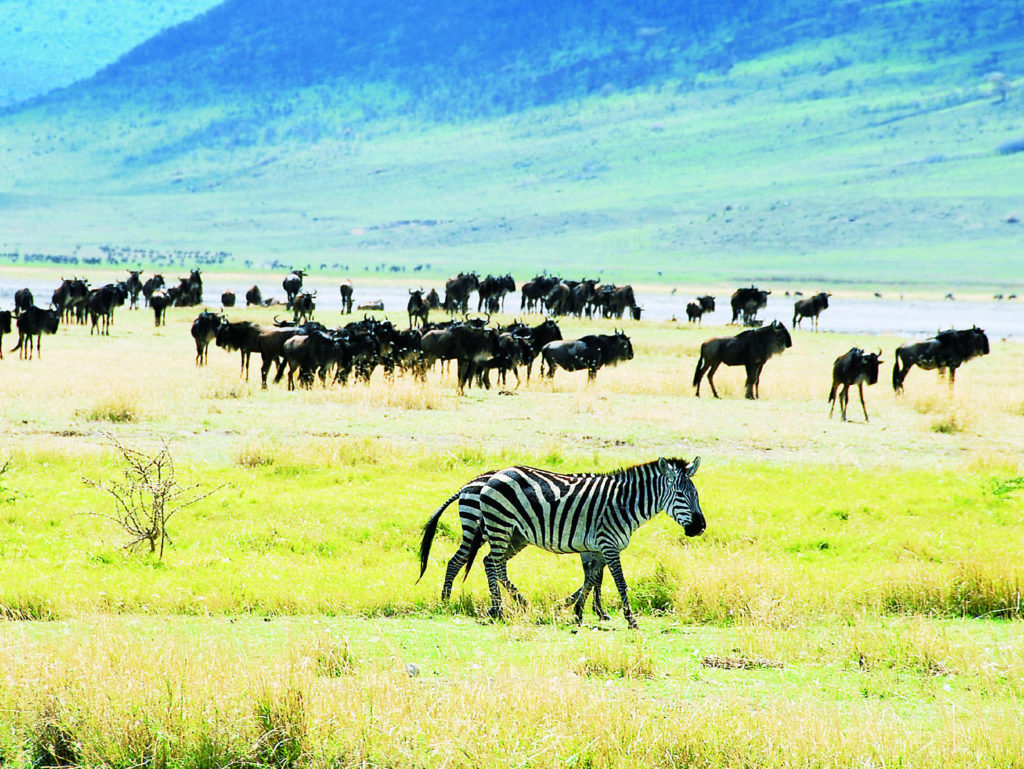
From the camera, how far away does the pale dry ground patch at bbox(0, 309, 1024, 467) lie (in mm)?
18906

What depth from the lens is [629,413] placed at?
22.4 m

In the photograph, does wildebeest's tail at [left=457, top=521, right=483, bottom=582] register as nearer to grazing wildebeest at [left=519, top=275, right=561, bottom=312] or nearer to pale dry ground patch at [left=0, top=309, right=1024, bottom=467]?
pale dry ground patch at [left=0, top=309, right=1024, bottom=467]

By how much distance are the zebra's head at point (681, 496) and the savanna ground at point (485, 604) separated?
91 cm

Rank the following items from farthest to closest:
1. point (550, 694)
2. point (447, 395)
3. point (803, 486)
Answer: point (447, 395), point (803, 486), point (550, 694)

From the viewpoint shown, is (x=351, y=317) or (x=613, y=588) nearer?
(x=613, y=588)

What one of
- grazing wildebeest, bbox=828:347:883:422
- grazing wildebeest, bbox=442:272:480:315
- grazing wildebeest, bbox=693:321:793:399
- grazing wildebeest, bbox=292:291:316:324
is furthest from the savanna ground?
grazing wildebeest, bbox=442:272:480:315

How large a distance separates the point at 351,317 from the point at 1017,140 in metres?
132

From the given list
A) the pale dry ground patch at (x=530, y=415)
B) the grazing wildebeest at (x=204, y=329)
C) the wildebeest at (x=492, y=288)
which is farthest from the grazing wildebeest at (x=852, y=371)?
the wildebeest at (x=492, y=288)

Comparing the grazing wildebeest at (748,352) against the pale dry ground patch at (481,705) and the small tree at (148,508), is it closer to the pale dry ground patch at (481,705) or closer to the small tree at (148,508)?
the small tree at (148,508)

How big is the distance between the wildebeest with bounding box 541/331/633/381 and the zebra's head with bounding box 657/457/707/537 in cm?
1856

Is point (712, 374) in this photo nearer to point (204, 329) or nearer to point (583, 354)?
point (583, 354)

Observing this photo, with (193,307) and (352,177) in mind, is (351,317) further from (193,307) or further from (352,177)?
(352,177)

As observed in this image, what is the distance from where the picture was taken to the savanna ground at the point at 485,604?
7266 millimetres

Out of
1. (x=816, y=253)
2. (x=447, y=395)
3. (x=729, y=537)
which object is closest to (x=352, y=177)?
(x=816, y=253)
